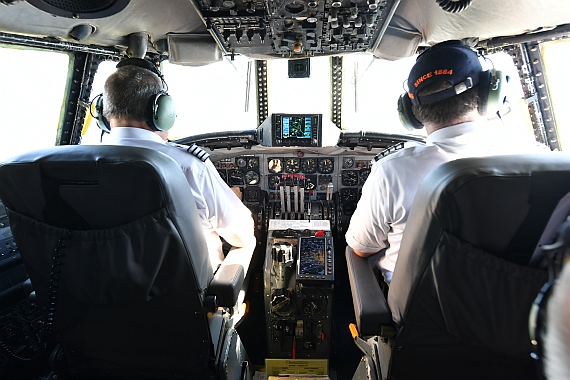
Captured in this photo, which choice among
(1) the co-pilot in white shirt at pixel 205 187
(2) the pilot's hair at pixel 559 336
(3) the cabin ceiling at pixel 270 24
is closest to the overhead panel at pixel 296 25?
(3) the cabin ceiling at pixel 270 24

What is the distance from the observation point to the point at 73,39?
2.27 meters

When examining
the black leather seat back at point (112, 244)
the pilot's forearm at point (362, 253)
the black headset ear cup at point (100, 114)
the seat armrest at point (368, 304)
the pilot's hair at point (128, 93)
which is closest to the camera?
the black leather seat back at point (112, 244)

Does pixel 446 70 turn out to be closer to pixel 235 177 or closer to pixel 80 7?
pixel 80 7

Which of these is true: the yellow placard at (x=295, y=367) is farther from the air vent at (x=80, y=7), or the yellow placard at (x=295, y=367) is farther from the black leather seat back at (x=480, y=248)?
the air vent at (x=80, y=7)

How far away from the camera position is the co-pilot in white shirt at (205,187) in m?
1.62

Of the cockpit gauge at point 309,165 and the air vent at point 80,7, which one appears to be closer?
the air vent at point 80,7

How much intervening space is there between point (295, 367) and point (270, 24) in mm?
1809

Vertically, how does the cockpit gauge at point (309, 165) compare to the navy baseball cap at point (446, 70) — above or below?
below

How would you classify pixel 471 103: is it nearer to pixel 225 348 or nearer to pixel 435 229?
pixel 435 229

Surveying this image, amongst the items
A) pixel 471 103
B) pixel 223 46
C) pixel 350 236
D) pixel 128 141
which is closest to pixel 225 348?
pixel 350 236

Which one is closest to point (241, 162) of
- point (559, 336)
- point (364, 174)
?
point (364, 174)

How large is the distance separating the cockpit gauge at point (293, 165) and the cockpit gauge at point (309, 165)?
3 centimetres

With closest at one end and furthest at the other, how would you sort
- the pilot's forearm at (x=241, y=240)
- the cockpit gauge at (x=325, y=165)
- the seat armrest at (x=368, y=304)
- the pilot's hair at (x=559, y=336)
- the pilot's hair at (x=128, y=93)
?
the pilot's hair at (x=559, y=336)
the seat armrest at (x=368, y=304)
the pilot's hair at (x=128, y=93)
the pilot's forearm at (x=241, y=240)
the cockpit gauge at (x=325, y=165)

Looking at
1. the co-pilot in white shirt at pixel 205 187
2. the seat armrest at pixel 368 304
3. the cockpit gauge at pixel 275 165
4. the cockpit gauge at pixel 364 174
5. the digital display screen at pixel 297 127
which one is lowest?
the seat armrest at pixel 368 304
